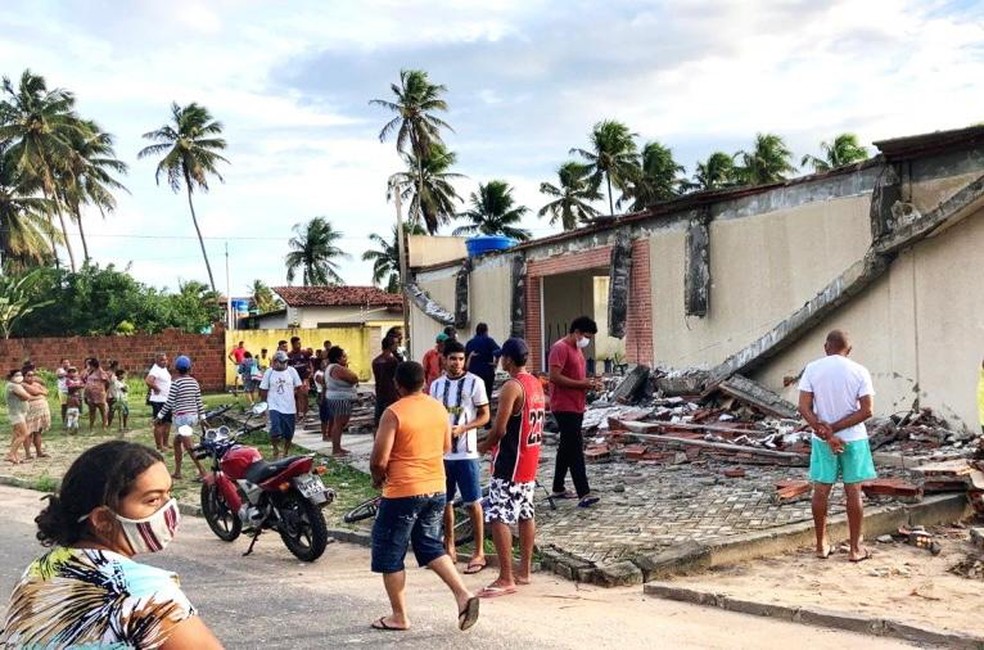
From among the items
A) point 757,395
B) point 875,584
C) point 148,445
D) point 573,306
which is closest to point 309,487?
point 148,445

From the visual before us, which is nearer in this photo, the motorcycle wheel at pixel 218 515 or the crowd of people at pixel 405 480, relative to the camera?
the crowd of people at pixel 405 480

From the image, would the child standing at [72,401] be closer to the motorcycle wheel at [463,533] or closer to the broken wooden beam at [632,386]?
the broken wooden beam at [632,386]

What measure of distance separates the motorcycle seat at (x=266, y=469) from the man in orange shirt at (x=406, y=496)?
7.67ft

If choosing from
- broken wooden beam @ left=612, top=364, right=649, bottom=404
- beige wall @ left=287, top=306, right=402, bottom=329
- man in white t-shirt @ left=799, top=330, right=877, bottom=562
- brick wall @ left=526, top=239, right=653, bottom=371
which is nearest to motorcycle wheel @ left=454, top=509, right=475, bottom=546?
man in white t-shirt @ left=799, top=330, right=877, bottom=562

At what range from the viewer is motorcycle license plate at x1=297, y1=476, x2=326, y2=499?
25.5 feet

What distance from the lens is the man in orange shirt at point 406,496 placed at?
571 centimetres

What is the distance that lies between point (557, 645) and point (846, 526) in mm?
3599

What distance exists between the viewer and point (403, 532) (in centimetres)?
572

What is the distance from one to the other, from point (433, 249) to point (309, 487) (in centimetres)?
1794

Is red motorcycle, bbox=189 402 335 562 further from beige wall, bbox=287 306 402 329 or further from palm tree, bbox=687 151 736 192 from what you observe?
palm tree, bbox=687 151 736 192

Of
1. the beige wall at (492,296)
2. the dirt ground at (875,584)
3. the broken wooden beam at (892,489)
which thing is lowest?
the dirt ground at (875,584)

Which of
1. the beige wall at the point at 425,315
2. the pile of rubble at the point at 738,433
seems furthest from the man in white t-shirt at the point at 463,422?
the beige wall at the point at 425,315

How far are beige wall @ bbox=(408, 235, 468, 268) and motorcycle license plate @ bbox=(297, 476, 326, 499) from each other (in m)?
17.4

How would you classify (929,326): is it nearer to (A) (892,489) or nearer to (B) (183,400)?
(A) (892,489)
